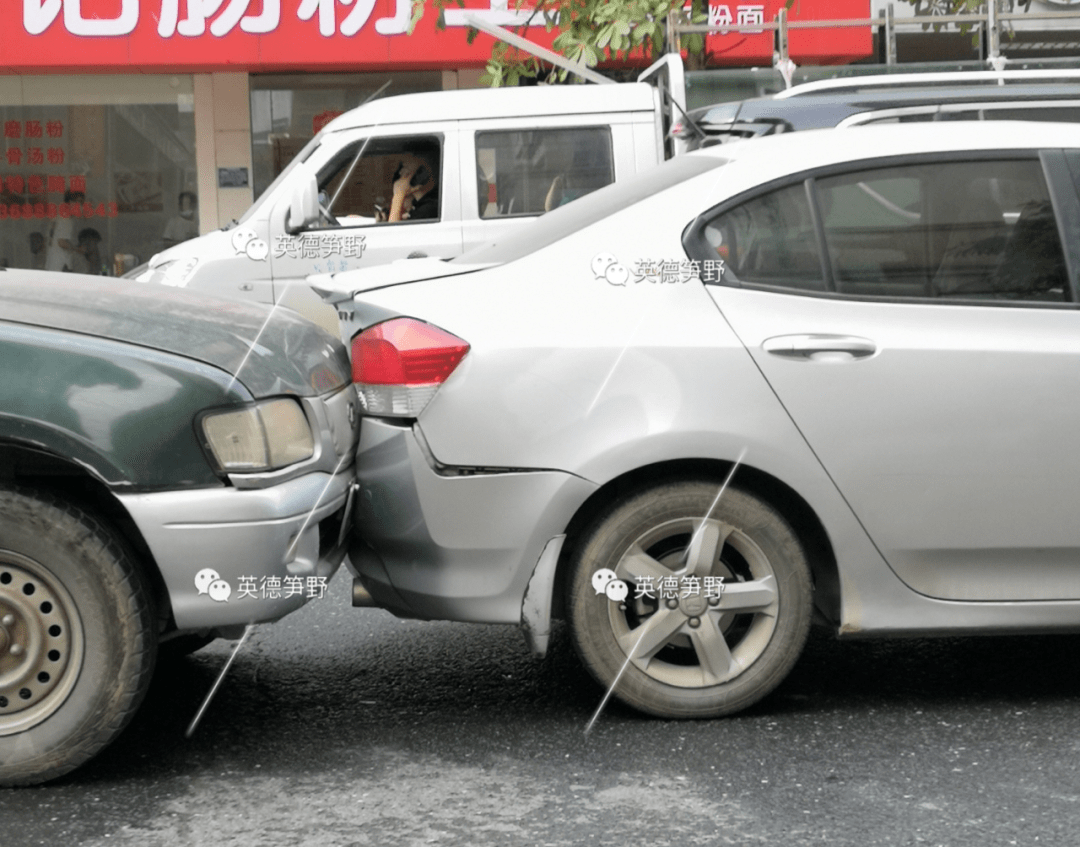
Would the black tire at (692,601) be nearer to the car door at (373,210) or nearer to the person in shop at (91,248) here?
the car door at (373,210)

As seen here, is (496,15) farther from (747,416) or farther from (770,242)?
(747,416)

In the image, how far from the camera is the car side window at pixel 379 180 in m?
9.22

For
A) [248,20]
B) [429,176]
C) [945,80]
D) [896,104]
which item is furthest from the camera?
[248,20]

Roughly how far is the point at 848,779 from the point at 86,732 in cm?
182

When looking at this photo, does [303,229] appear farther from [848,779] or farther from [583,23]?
[848,779]

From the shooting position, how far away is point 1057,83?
704cm

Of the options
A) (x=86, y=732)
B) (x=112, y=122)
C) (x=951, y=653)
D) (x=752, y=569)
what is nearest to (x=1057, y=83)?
(x=951, y=653)

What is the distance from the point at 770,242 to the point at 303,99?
1198 cm

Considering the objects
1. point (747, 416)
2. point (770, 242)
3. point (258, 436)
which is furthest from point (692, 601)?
point (258, 436)

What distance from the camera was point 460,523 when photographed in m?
3.72

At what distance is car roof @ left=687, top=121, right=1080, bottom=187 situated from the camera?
388cm

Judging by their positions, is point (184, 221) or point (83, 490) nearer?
point (83, 490)

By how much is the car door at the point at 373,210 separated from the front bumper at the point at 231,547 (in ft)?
19.0

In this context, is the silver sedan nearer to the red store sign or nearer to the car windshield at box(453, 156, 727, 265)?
the car windshield at box(453, 156, 727, 265)
